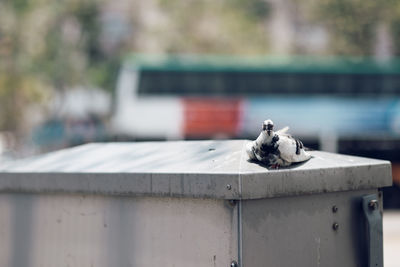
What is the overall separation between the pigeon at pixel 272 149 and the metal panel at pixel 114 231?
26cm

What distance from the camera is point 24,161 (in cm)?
416

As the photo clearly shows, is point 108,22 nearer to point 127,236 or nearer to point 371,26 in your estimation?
point 371,26

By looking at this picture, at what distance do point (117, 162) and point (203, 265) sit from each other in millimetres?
807

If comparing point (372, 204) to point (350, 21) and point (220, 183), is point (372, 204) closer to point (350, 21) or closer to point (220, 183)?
point (220, 183)

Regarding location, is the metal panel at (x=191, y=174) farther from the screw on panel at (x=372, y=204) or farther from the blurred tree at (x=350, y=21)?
the blurred tree at (x=350, y=21)

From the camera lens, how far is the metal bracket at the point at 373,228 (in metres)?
3.19

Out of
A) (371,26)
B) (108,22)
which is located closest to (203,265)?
(371,26)

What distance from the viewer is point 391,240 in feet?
39.4

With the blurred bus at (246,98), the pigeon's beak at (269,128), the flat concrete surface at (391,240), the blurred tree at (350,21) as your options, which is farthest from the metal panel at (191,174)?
the blurred tree at (350,21)

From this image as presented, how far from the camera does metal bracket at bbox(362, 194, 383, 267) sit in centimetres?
319

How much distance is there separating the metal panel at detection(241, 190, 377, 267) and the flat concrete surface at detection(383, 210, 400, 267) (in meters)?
5.71

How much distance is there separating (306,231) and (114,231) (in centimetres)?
80

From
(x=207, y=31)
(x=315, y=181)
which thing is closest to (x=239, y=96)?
(x=207, y=31)

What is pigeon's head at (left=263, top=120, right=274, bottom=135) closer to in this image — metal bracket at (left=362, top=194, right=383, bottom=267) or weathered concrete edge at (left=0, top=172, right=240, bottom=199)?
weathered concrete edge at (left=0, top=172, right=240, bottom=199)
